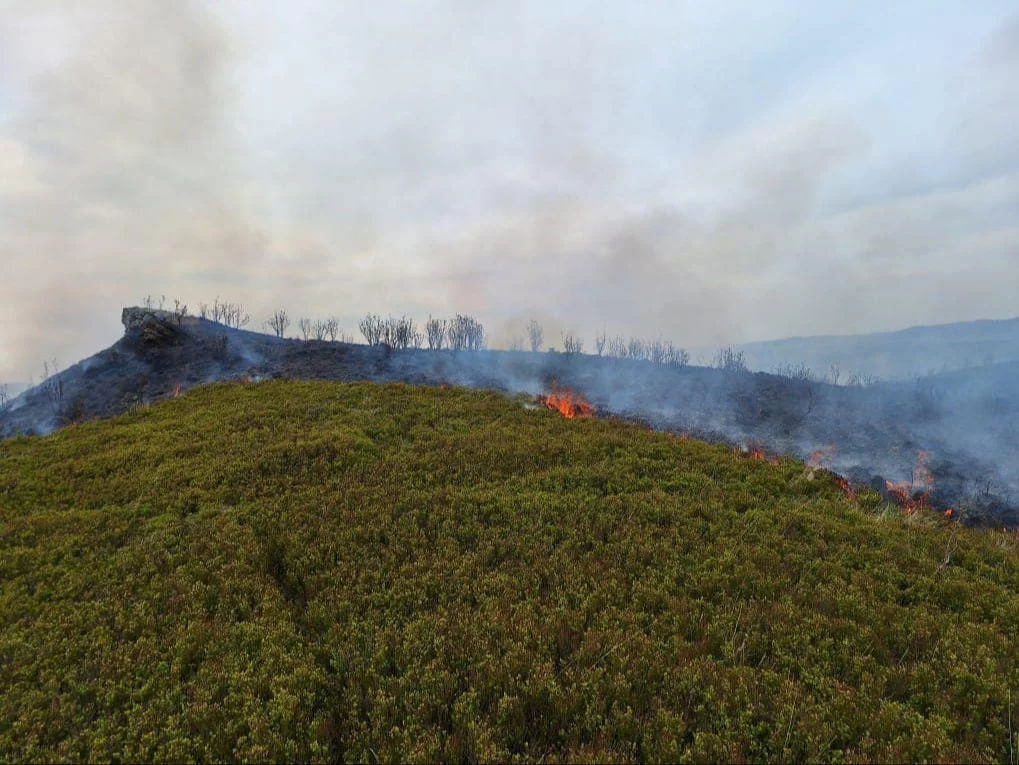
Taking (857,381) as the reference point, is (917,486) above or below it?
below

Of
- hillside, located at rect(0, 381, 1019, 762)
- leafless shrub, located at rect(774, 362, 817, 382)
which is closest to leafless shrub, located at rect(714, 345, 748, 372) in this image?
leafless shrub, located at rect(774, 362, 817, 382)

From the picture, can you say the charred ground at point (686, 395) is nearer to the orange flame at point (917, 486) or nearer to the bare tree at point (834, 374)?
the orange flame at point (917, 486)

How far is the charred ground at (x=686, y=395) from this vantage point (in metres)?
28.2

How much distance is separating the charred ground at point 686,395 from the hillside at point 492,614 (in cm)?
1469

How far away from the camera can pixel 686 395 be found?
4131cm

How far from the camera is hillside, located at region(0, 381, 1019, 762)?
666 cm

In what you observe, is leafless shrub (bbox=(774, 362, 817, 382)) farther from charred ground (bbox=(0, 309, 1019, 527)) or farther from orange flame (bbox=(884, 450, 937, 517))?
orange flame (bbox=(884, 450, 937, 517))

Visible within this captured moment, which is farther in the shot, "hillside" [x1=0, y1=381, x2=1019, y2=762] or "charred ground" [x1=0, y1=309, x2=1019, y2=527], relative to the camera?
"charred ground" [x1=0, y1=309, x2=1019, y2=527]

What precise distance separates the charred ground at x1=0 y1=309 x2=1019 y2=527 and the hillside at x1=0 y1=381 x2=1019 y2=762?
1469 cm

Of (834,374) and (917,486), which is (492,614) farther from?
(834,374)

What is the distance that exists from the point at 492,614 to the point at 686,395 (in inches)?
1412

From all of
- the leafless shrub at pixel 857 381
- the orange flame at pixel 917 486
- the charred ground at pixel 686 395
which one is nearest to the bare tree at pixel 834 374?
the leafless shrub at pixel 857 381

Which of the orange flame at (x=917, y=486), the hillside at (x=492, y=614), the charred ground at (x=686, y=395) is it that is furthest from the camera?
the charred ground at (x=686, y=395)

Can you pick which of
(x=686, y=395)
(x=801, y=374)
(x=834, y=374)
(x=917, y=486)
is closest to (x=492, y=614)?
(x=917, y=486)
